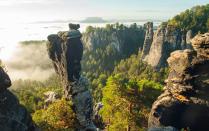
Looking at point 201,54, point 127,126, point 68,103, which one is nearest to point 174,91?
point 201,54

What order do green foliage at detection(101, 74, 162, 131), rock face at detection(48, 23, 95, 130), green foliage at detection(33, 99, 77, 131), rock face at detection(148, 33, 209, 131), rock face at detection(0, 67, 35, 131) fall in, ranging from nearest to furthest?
rock face at detection(0, 67, 35, 131)
green foliage at detection(33, 99, 77, 131)
rock face at detection(148, 33, 209, 131)
rock face at detection(48, 23, 95, 130)
green foliage at detection(101, 74, 162, 131)

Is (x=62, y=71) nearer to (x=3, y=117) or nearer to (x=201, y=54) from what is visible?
(x=201, y=54)

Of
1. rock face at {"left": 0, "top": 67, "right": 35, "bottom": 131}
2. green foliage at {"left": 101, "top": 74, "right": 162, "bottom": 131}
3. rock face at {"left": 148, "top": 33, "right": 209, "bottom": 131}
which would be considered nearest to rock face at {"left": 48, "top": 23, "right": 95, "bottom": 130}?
green foliage at {"left": 101, "top": 74, "right": 162, "bottom": 131}

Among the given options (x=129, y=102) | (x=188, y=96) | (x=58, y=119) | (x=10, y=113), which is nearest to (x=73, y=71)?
(x=129, y=102)

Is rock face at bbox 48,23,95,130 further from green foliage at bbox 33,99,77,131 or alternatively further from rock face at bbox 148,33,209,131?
rock face at bbox 148,33,209,131

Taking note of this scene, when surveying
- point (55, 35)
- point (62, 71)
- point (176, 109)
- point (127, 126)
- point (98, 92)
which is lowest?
point (98, 92)

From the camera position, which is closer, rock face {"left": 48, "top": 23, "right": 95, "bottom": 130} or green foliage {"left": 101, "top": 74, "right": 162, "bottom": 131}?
rock face {"left": 48, "top": 23, "right": 95, "bottom": 130}

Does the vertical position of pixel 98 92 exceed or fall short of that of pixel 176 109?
it falls short
